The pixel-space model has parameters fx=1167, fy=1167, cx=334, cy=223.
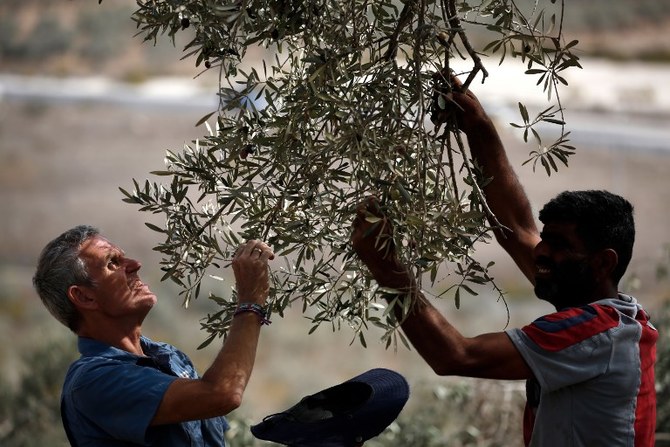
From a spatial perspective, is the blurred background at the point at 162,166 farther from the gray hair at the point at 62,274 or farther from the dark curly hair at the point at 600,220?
the dark curly hair at the point at 600,220

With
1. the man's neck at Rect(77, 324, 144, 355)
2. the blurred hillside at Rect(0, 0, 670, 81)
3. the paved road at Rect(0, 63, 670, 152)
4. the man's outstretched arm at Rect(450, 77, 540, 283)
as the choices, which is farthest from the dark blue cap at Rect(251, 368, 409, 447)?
the blurred hillside at Rect(0, 0, 670, 81)

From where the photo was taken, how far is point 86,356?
3553 mm

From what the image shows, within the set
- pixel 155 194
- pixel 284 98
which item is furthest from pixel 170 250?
pixel 284 98

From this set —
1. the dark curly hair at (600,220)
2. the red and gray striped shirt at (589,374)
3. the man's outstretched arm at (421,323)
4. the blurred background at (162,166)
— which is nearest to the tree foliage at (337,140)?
the man's outstretched arm at (421,323)

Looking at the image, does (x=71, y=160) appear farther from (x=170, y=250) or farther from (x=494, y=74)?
(x=170, y=250)

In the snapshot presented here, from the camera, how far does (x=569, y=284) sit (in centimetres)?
356

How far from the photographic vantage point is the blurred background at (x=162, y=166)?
10.1 metres

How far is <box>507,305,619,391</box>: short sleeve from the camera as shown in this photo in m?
3.36

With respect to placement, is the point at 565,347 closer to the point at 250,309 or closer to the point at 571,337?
the point at 571,337

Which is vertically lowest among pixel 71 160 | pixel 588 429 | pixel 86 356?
pixel 588 429

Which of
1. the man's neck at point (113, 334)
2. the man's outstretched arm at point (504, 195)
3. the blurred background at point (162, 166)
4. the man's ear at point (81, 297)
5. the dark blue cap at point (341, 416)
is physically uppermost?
the blurred background at point (162, 166)

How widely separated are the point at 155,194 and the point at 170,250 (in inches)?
8.1

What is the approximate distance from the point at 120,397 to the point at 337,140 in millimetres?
955

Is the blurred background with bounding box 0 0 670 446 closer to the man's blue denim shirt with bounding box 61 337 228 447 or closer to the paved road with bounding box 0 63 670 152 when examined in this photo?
the paved road with bounding box 0 63 670 152
